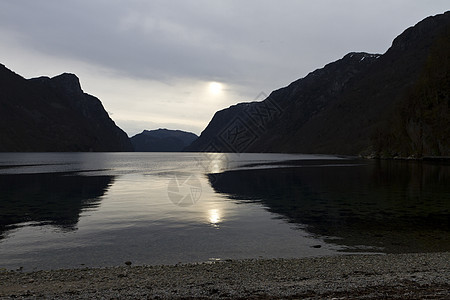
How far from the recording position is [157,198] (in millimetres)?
48344

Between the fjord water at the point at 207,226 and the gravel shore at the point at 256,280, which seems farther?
the fjord water at the point at 207,226

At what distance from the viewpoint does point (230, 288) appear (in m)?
14.6

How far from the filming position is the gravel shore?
13652mm

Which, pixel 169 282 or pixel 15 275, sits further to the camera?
pixel 15 275

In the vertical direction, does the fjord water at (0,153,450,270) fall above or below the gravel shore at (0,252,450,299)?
below

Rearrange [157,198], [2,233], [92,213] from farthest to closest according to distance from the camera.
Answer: [157,198]
[92,213]
[2,233]

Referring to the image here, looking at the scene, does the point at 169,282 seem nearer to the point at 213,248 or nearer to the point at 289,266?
the point at 289,266

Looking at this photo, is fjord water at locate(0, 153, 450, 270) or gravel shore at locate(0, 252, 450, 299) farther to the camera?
fjord water at locate(0, 153, 450, 270)

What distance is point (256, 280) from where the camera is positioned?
1579cm

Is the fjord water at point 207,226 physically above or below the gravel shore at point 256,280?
below

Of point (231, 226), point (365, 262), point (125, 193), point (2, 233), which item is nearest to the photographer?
point (365, 262)

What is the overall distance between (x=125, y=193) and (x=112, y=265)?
35.3 metres

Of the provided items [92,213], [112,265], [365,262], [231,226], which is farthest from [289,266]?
[92,213]

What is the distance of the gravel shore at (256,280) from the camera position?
13652mm
